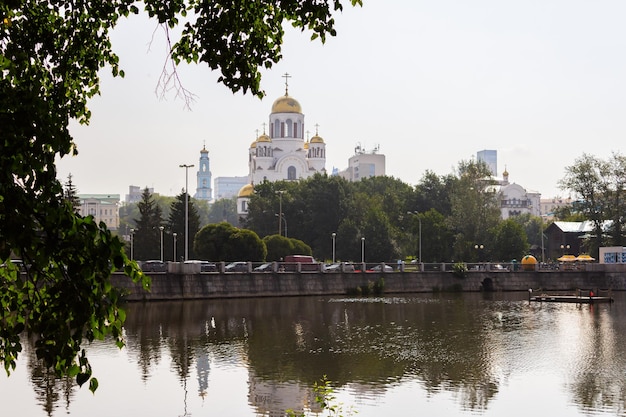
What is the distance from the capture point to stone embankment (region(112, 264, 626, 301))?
185ft

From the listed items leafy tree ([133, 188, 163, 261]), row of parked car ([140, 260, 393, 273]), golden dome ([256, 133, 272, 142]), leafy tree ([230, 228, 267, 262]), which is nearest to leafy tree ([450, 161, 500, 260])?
row of parked car ([140, 260, 393, 273])

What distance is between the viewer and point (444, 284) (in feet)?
229

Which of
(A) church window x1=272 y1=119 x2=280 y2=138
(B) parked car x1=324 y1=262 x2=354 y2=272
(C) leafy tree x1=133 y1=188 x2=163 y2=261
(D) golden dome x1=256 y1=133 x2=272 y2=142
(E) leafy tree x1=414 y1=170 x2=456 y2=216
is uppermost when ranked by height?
(A) church window x1=272 y1=119 x2=280 y2=138

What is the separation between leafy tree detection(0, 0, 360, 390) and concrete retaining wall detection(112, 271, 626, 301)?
40.9 metres

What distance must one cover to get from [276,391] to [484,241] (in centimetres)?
6624

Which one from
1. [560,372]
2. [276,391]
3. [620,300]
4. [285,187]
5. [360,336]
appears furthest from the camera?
[285,187]

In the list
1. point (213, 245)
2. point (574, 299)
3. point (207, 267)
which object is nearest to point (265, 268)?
point (207, 267)

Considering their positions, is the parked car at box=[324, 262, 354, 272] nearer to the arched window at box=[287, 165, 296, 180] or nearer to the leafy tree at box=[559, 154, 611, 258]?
the leafy tree at box=[559, 154, 611, 258]

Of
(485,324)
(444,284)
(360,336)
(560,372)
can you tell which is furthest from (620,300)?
(560,372)

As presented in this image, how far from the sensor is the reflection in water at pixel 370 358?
78.5ft

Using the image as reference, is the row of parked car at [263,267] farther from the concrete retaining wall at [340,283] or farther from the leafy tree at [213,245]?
the leafy tree at [213,245]

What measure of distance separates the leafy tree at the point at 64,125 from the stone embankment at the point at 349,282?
42334 millimetres

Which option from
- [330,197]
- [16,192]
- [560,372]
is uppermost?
[330,197]

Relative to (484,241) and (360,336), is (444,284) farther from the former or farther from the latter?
(360,336)
